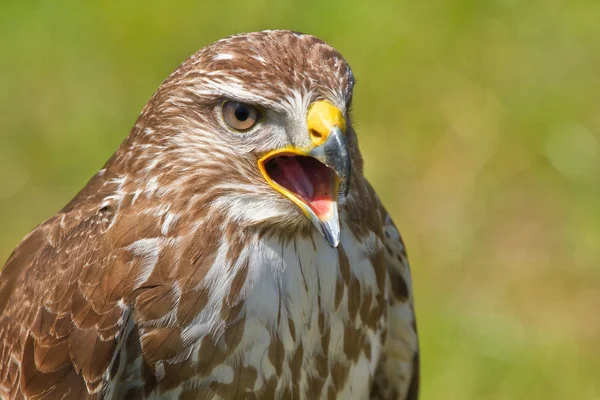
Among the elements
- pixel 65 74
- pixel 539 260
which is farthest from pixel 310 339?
pixel 65 74

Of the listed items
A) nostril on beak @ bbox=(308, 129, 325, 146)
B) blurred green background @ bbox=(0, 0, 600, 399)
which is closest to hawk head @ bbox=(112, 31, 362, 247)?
nostril on beak @ bbox=(308, 129, 325, 146)

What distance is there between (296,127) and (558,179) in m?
4.60

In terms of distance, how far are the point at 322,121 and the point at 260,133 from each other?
229 millimetres

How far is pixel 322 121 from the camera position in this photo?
3814mm

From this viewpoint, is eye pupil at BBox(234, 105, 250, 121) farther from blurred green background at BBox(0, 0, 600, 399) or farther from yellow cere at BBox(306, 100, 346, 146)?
blurred green background at BBox(0, 0, 600, 399)

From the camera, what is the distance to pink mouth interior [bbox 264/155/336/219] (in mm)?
3920

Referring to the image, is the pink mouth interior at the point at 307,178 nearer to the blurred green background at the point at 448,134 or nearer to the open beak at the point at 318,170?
the open beak at the point at 318,170

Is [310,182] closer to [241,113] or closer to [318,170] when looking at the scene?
[318,170]

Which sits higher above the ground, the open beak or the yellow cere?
the yellow cere

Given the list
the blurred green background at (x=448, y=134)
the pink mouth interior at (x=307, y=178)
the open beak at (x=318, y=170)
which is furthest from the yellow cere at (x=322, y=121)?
the blurred green background at (x=448, y=134)

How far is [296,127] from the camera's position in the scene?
12.7 ft

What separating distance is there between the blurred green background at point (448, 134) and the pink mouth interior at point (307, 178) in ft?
10.3

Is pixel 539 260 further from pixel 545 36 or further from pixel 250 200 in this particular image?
pixel 250 200

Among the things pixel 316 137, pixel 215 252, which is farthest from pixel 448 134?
pixel 316 137
